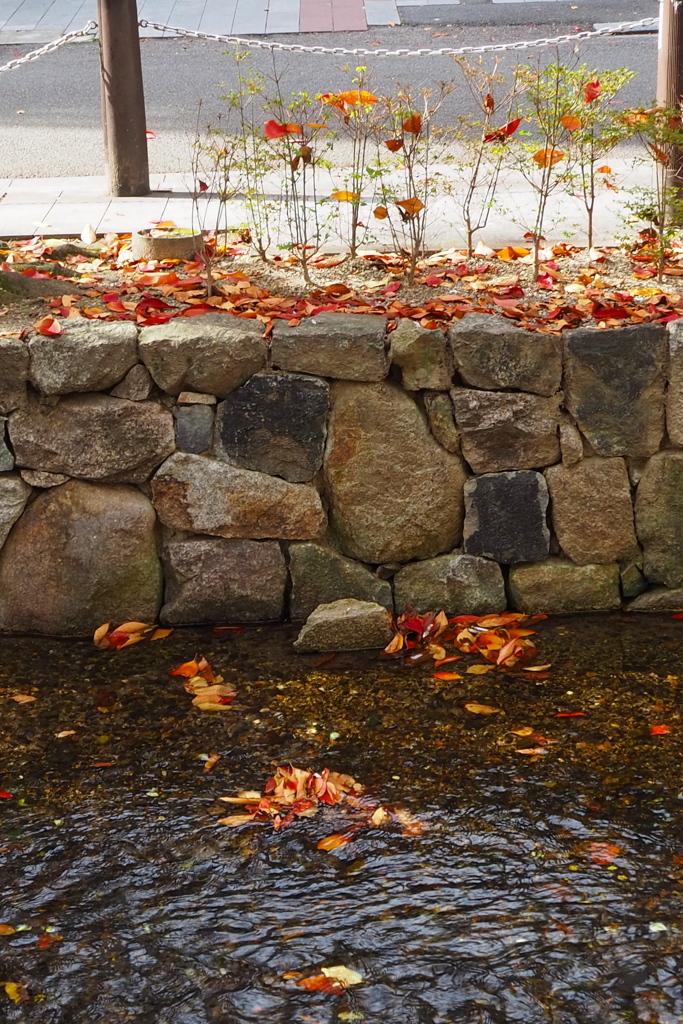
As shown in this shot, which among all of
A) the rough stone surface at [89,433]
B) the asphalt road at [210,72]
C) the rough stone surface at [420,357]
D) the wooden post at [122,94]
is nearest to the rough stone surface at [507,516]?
the rough stone surface at [420,357]

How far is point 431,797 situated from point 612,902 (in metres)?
0.59

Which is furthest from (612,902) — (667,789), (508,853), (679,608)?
(679,608)

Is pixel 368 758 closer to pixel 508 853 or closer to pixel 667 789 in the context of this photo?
pixel 508 853

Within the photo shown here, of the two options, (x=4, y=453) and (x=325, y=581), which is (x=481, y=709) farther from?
(x=4, y=453)

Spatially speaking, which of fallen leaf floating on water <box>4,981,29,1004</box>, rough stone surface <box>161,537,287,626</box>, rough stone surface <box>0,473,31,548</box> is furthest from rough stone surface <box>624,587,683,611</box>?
fallen leaf floating on water <box>4,981,29,1004</box>

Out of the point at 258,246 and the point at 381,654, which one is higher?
the point at 258,246

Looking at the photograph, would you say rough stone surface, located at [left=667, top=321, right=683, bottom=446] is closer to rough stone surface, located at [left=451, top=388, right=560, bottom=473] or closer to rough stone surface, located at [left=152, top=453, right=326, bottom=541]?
rough stone surface, located at [left=451, top=388, right=560, bottom=473]

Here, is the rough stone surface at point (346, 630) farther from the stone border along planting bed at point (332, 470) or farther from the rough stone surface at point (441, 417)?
the rough stone surface at point (441, 417)

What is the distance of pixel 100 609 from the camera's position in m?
4.11

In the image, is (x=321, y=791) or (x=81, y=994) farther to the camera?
(x=321, y=791)

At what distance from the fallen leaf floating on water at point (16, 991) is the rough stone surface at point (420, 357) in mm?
2271

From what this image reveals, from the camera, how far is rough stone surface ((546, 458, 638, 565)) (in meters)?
4.05

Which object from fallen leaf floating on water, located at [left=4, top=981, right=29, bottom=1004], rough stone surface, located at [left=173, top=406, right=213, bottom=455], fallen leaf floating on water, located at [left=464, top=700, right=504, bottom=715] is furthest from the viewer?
rough stone surface, located at [left=173, top=406, right=213, bottom=455]

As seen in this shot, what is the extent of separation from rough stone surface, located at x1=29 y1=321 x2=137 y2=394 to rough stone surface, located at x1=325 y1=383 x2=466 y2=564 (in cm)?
73
